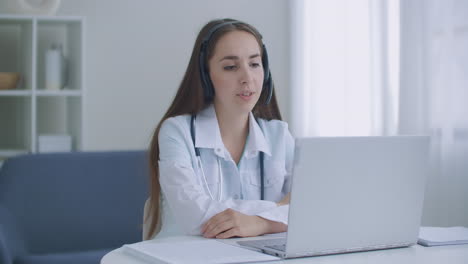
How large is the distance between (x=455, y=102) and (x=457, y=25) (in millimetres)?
311

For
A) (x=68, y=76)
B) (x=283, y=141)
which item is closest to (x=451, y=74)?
(x=283, y=141)

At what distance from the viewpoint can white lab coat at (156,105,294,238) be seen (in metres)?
1.80

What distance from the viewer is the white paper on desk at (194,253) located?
128 centimetres

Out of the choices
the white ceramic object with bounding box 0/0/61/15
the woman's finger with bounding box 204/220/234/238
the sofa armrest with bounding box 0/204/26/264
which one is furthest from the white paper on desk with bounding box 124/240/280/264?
the white ceramic object with bounding box 0/0/61/15

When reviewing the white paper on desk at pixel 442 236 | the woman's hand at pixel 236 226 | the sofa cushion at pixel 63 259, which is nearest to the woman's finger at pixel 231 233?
the woman's hand at pixel 236 226

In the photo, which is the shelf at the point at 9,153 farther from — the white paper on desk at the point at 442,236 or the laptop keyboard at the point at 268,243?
the white paper on desk at the point at 442,236

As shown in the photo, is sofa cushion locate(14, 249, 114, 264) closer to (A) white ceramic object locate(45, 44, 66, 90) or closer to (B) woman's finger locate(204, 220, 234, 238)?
(A) white ceramic object locate(45, 44, 66, 90)

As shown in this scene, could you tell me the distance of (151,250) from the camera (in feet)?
4.45

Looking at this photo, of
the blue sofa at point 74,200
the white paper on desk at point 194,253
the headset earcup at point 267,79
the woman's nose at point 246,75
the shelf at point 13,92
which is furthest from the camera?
the shelf at point 13,92

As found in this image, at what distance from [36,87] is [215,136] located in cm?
219

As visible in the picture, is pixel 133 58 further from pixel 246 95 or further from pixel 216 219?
pixel 216 219

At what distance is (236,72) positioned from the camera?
6.72 feet

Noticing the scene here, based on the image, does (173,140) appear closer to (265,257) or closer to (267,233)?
(267,233)

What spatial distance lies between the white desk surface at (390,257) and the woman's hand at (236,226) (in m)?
0.28
